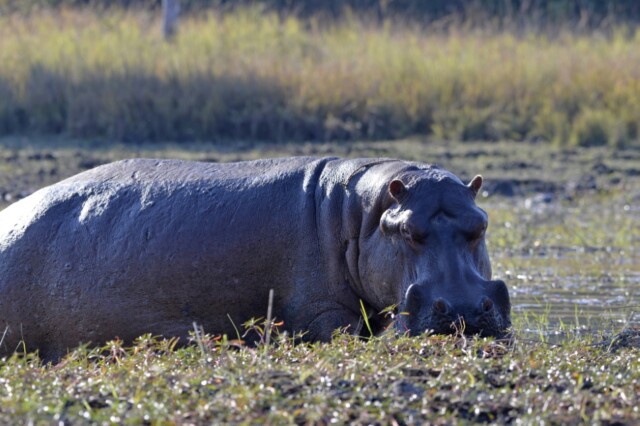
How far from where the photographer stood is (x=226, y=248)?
15.1 ft

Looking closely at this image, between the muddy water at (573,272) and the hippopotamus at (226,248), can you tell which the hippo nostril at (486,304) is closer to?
the hippopotamus at (226,248)

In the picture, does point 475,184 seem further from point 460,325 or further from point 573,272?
point 573,272

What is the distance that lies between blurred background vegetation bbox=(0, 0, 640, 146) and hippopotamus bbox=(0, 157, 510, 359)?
6.67 metres

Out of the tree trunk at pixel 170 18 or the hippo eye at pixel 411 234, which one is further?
the tree trunk at pixel 170 18

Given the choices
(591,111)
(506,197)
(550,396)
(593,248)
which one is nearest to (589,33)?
(591,111)

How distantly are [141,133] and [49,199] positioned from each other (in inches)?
263

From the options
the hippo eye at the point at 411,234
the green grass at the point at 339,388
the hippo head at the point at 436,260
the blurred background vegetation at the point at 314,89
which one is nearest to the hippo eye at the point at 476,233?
the hippo head at the point at 436,260

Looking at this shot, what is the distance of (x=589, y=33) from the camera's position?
1616 cm

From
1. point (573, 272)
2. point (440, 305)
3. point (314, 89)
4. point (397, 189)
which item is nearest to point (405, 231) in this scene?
Answer: point (397, 189)

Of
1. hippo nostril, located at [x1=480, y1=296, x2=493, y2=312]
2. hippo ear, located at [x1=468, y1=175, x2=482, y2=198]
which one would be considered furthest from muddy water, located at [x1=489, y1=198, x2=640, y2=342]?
hippo nostril, located at [x1=480, y1=296, x2=493, y2=312]

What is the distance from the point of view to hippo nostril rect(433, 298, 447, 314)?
3965 millimetres

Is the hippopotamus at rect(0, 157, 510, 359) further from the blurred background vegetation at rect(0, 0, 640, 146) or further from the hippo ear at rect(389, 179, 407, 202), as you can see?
the blurred background vegetation at rect(0, 0, 640, 146)

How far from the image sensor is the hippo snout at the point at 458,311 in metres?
3.98

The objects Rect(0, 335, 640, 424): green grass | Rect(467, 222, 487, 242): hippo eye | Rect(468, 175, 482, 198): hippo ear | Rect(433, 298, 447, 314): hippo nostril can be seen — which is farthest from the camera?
Rect(468, 175, 482, 198): hippo ear
